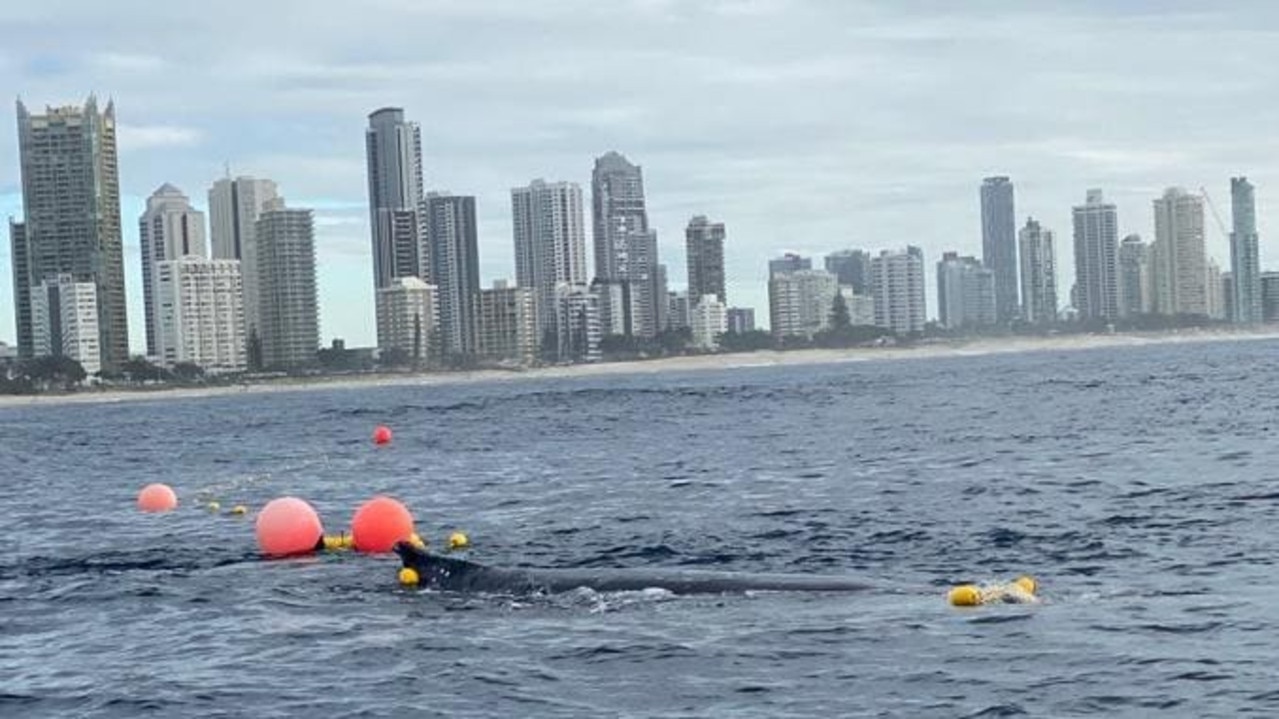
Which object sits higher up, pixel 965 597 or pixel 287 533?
pixel 287 533

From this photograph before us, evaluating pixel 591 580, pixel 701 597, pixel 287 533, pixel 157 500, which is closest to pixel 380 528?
pixel 287 533

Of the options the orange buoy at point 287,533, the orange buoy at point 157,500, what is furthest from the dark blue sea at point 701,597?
the orange buoy at point 287,533

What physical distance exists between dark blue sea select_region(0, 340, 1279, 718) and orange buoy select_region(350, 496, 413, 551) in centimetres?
96

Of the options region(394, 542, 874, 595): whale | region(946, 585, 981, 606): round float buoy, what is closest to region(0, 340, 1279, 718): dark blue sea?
region(946, 585, 981, 606): round float buoy

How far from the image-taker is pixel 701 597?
3222 centimetres

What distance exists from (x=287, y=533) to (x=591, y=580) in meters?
10.3

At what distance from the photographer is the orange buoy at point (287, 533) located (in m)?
41.6

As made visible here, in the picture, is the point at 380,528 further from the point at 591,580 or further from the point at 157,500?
the point at 157,500

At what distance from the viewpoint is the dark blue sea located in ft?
82.8

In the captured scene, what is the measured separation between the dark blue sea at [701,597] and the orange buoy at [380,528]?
96 cm

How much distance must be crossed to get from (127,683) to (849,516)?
22659 millimetres

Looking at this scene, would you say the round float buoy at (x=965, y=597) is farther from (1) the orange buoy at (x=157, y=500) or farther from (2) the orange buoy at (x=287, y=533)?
(1) the orange buoy at (x=157, y=500)

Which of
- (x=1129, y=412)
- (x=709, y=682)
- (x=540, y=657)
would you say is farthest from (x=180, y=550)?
(x=1129, y=412)

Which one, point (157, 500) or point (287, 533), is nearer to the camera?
point (287, 533)
